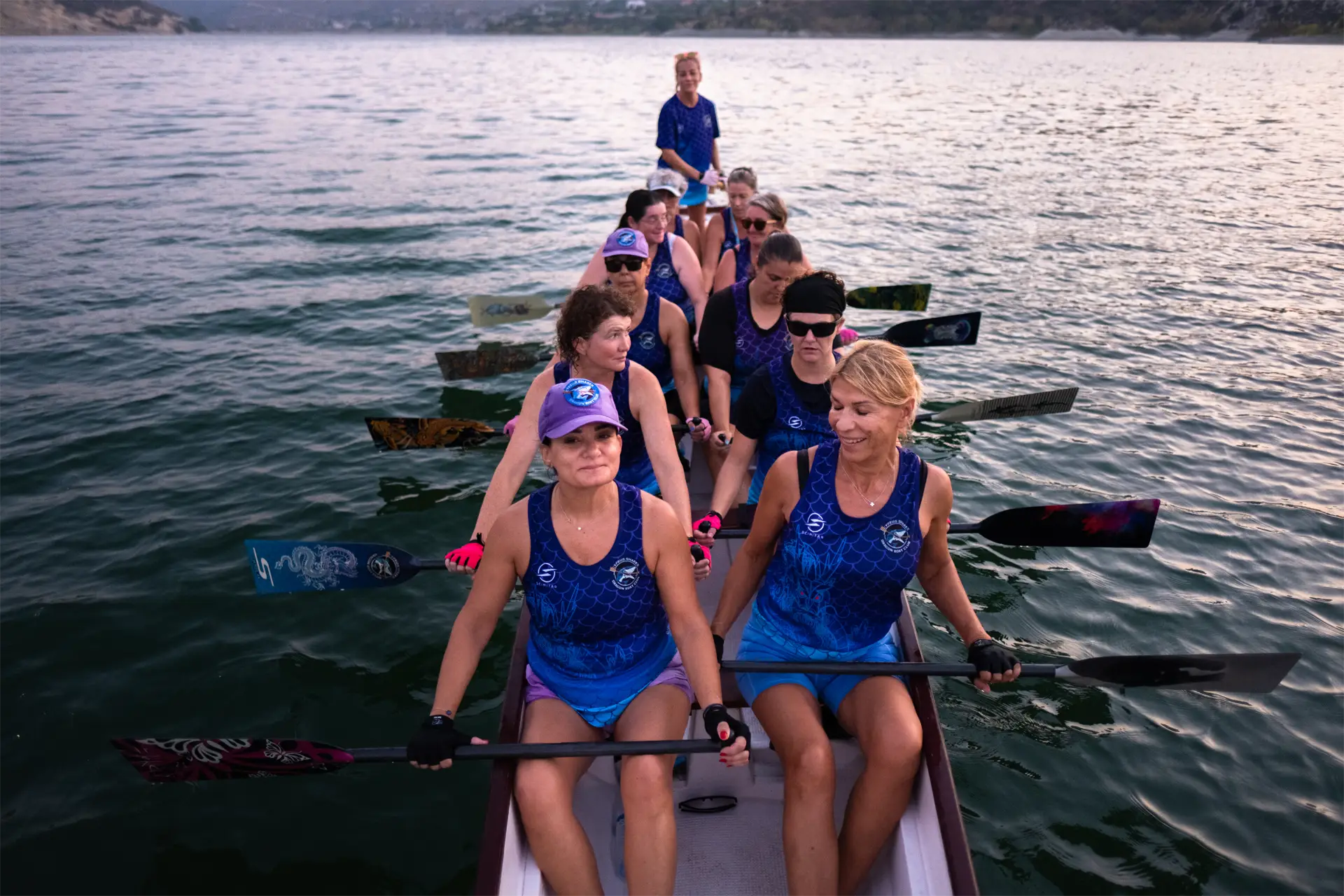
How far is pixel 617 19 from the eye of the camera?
565 feet

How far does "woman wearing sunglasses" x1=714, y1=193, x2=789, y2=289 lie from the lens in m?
7.38

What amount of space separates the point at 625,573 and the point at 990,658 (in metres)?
1.79

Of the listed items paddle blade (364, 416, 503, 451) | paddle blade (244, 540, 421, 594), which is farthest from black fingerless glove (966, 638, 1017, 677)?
paddle blade (364, 416, 503, 451)

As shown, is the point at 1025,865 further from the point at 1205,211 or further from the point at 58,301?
the point at 1205,211

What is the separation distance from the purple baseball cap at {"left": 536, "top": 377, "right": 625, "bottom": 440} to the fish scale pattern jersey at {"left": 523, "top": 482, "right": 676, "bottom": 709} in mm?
372

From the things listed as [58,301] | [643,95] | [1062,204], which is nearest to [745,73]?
[643,95]

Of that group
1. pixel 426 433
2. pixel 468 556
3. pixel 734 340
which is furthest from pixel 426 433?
pixel 468 556

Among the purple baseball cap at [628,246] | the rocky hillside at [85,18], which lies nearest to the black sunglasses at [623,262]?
the purple baseball cap at [628,246]

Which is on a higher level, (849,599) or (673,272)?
(673,272)

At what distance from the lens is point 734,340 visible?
21.7 ft

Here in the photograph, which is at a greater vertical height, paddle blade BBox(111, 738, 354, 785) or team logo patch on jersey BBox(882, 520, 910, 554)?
team logo patch on jersey BBox(882, 520, 910, 554)

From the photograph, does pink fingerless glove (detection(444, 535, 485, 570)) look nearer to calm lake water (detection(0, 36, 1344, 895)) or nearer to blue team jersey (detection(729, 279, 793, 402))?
calm lake water (detection(0, 36, 1344, 895))

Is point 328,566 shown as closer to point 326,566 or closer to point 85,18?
point 326,566

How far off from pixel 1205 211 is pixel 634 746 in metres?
21.5
